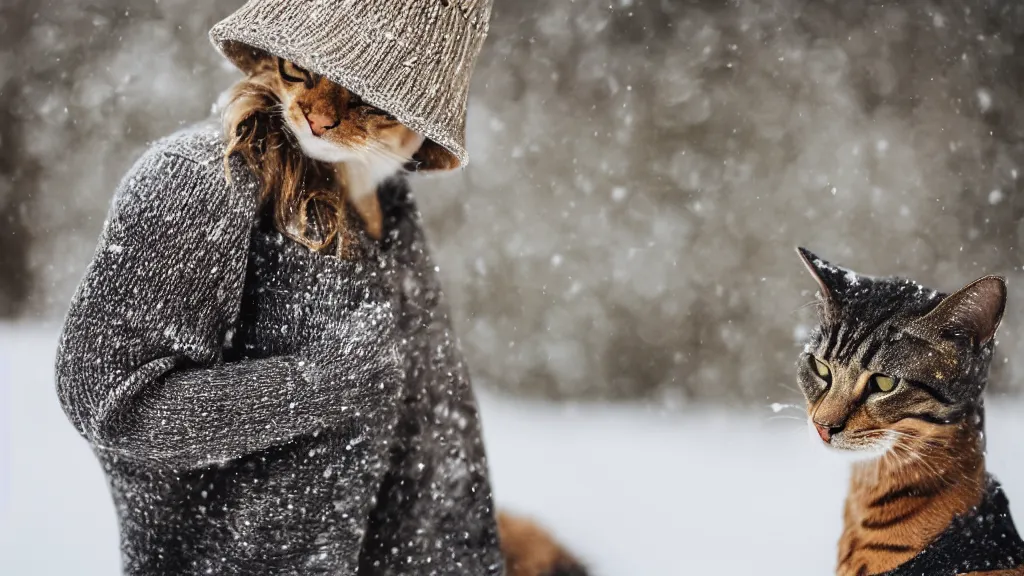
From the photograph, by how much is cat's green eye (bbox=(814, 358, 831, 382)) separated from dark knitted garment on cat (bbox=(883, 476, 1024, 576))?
18 centimetres

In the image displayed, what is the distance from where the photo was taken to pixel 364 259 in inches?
31.0

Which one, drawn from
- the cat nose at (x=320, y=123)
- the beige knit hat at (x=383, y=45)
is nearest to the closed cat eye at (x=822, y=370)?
the beige knit hat at (x=383, y=45)

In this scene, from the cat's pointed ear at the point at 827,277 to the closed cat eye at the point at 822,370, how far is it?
0.19 ft

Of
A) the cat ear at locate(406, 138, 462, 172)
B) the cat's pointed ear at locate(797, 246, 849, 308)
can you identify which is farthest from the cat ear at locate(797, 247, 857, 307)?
the cat ear at locate(406, 138, 462, 172)

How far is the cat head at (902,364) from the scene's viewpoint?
686 mm

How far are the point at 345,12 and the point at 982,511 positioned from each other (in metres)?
0.75

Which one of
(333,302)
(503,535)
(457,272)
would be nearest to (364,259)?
(333,302)

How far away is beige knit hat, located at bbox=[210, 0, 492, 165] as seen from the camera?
63cm

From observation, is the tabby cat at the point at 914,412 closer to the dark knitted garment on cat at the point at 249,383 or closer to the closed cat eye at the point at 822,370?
the closed cat eye at the point at 822,370

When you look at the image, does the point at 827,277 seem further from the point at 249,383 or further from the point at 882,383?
the point at 249,383

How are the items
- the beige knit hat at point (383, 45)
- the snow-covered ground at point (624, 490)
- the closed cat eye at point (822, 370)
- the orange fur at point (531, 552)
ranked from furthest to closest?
the orange fur at point (531, 552) < the snow-covered ground at point (624, 490) < the closed cat eye at point (822, 370) < the beige knit hat at point (383, 45)

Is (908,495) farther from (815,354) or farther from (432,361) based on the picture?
(432,361)

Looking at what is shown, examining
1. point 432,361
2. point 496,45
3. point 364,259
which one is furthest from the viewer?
point 496,45

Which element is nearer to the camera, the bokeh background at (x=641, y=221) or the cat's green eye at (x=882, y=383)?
the cat's green eye at (x=882, y=383)
